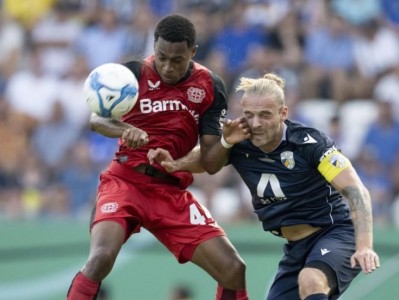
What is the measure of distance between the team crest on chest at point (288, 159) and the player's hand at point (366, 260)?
3.55 feet

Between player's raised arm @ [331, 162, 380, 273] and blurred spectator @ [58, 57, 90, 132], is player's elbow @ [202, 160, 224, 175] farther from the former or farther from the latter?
blurred spectator @ [58, 57, 90, 132]

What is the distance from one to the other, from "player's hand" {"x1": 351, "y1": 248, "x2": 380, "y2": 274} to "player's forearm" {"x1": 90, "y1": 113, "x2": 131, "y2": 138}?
210 cm

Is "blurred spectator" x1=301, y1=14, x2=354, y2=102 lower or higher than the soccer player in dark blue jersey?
higher

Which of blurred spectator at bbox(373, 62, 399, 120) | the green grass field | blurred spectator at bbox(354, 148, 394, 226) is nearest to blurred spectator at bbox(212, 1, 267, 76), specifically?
blurred spectator at bbox(373, 62, 399, 120)

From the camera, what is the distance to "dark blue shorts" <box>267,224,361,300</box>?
29.1 ft

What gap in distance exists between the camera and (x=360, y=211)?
28.5 ft

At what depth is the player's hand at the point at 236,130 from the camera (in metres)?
9.09

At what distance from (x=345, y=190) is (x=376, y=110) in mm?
6932

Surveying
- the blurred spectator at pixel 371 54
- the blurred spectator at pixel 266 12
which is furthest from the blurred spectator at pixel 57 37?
the blurred spectator at pixel 371 54

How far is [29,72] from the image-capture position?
57.0ft

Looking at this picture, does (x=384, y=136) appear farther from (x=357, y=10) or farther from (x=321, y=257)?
(x=321, y=257)

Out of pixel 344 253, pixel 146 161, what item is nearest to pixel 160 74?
pixel 146 161

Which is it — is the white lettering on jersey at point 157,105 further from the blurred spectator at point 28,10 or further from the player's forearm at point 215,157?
the blurred spectator at point 28,10

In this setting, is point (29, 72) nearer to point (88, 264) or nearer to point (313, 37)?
point (313, 37)
